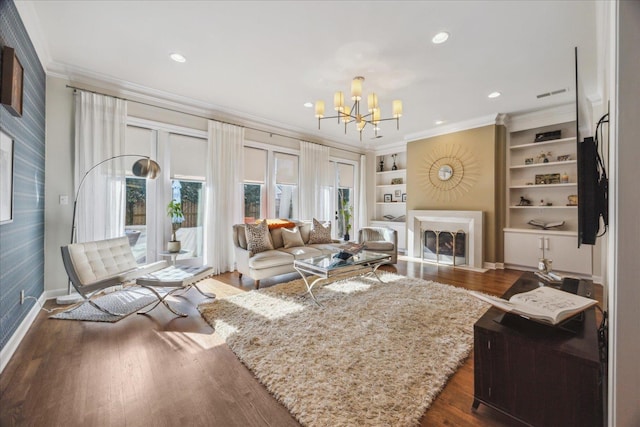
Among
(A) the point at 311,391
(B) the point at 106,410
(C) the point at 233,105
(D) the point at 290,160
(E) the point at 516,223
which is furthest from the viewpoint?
(D) the point at 290,160

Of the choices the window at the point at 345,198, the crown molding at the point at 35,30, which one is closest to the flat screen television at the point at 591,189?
the crown molding at the point at 35,30

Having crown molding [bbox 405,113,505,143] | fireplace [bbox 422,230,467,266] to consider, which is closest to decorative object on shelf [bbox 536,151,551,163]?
crown molding [bbox 405,113,505,143]

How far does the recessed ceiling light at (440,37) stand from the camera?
2.60 m

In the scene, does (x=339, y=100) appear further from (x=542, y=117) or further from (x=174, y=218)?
(x=542, y=117)

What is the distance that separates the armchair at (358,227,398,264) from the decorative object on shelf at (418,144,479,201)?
4.93ft

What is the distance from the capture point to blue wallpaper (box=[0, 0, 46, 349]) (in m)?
2.06

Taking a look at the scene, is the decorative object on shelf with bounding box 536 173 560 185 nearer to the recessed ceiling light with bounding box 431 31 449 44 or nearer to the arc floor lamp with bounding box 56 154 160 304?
the recessed ceiling light with bounding box 431 31 449 44

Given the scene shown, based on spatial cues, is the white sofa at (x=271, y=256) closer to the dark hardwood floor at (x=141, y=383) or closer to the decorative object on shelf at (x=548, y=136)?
the dark hardwood floor at (x=141, y=383)

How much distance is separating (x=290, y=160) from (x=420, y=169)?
2947 mm

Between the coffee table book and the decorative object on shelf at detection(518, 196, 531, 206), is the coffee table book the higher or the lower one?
the lower one

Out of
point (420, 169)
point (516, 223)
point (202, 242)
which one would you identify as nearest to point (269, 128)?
point (202, 242)

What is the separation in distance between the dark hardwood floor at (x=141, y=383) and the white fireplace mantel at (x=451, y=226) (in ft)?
11.9

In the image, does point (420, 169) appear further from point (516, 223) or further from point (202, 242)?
point (202, 242)

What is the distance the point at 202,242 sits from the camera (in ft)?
15.1
